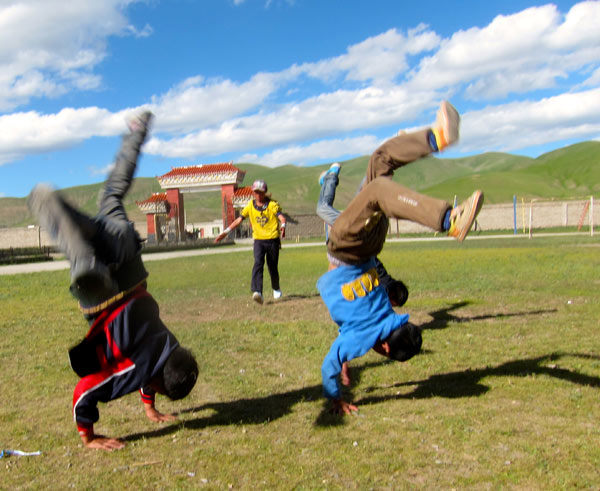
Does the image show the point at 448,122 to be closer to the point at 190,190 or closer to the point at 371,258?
the point at 371,258

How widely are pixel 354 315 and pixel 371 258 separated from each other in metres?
0.58

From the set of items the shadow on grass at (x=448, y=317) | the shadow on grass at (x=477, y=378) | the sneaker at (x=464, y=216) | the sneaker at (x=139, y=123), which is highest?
the sneaker at (x=139, y=123)

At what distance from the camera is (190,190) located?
50.2 m

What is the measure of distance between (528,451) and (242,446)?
6.82 ft

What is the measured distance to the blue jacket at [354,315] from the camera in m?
4.52

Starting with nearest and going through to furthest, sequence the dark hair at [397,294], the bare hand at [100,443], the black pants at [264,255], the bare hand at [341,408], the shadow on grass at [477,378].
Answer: the bare hand at [100,443] < the bare hand at [341,408] < the shadow on grass at [477,378] < the dark hair at [397,294] < the black pants at [264,255]

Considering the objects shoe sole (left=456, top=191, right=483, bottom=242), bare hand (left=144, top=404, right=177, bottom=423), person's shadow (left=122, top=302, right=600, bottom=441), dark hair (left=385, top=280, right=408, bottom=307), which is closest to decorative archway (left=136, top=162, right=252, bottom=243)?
dark hair (left=385, top=280, right=408, bottom=307)

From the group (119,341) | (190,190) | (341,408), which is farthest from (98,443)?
(190,190)

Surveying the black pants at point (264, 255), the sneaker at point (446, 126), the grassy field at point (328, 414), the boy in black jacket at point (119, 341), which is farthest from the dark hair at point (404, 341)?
the black pants at point (264, 255)

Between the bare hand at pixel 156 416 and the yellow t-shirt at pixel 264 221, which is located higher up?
the yellow t-shirt at pixel 264 221

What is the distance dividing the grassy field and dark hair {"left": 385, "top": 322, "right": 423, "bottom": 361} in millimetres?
575

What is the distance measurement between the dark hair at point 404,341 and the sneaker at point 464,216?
3.96 ft

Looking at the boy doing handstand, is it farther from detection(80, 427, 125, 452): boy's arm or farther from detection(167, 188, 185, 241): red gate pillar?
detection(167, 188, 185, 241): red gate pillar

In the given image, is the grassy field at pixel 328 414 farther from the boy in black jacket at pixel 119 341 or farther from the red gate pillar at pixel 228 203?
the red gate pillar at pixel 228 203
